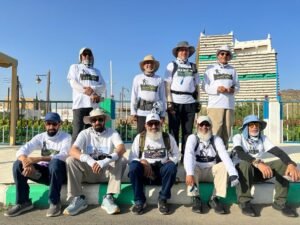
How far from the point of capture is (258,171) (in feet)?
12.1

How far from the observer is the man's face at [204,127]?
147 inches

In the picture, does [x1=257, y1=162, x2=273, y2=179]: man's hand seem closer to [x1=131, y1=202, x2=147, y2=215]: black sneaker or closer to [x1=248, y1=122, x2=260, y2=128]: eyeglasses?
[x1=248, y1=122, x2=260, y2=128]: eyeglasses

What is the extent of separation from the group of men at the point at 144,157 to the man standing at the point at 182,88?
0.02 meters

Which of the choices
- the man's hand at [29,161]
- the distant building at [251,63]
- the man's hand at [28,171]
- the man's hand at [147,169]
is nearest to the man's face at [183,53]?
the man's hand at [147,169]

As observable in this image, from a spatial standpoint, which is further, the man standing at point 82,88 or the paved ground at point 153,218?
the man standing at point 82,88

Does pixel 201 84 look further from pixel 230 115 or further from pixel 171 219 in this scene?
pixel 171 219

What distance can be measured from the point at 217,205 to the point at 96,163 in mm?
1480

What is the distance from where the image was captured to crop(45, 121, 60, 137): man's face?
377cm

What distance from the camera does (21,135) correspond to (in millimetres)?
8602

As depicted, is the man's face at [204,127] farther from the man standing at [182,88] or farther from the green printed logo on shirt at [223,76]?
the green printed logo on shirt at [223,76]

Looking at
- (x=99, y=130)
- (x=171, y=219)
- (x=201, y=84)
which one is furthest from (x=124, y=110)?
(x=171, y=219)

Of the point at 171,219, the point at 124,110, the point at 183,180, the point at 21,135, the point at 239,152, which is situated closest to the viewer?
the point at 171,219

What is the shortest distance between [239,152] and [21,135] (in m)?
6.85

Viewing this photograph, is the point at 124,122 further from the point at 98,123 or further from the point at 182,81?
the point at 98,123
